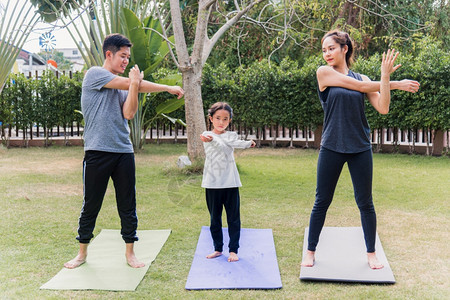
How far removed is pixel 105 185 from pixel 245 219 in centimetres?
205

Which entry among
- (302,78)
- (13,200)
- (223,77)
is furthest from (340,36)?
(223,77)

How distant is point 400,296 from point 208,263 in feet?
4.79

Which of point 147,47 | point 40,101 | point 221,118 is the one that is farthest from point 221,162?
point 40,101

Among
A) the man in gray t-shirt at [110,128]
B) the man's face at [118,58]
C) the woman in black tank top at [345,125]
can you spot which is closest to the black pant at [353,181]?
the woman in black tank top at [345,125]

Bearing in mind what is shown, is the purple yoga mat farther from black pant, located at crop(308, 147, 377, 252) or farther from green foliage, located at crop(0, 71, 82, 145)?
green foliage, located at crop(0, 71, 82, 145)

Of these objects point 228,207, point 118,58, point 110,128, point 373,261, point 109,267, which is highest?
point 118,58

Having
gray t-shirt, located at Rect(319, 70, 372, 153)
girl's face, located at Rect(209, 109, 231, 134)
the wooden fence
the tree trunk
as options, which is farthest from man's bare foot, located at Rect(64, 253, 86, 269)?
the wooden fence

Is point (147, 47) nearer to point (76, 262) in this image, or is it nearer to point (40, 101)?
point (40, 101)

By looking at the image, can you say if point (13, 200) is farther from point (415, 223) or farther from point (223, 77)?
point (223, 77)

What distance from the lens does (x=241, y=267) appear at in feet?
11.7

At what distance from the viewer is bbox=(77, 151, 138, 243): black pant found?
3387 millimetres

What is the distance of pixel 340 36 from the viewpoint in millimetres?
3387

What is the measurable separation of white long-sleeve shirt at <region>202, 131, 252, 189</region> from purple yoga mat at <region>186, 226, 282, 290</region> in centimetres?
64

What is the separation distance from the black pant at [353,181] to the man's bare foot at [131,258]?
4.51ft
